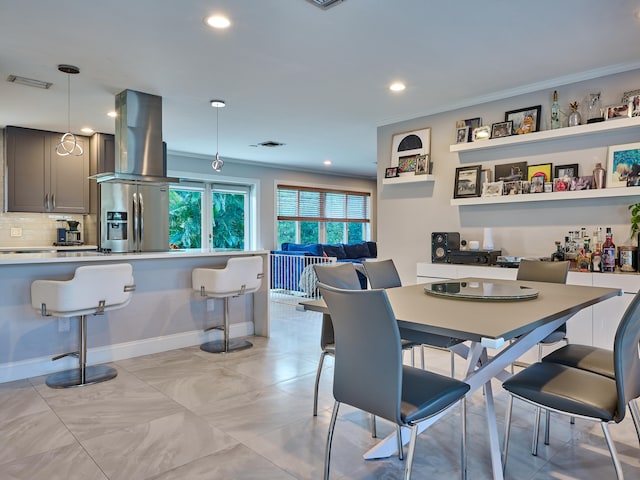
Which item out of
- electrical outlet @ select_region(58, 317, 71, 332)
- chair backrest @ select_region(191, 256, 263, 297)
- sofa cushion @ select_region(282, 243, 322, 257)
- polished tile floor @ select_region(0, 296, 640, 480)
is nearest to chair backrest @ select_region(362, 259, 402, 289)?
polished tile floor @ select_region(0, 296, 640, 480)

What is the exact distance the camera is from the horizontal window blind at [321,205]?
30.2 ft

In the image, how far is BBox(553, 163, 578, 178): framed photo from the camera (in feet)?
12.6

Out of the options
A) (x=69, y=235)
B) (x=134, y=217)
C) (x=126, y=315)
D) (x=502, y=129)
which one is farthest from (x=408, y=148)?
(x=69, y=235)

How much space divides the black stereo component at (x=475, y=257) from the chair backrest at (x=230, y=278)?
1.90 metres

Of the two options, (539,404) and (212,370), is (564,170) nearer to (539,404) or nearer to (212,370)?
(539,404)

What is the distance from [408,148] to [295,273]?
3.37 m

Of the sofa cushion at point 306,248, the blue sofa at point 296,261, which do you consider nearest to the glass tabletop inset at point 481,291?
the blue sofa at point 296,261

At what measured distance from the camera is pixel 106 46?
126 inches

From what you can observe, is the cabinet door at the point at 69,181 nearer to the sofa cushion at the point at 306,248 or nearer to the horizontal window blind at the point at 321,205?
the sofa cushion at the point at 306,248

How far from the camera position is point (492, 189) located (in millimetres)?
4309

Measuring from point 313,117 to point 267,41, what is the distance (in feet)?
7.02

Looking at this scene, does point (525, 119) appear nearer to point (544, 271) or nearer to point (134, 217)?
point (544, 271)

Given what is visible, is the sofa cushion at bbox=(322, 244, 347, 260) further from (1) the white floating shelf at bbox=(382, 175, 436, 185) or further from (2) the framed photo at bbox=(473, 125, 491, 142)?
(2) the framed photo at bbox=(473, 125, 491, 142)

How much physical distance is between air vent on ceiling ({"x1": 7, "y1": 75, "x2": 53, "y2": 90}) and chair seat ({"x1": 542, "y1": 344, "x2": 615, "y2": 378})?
4.54 meters
